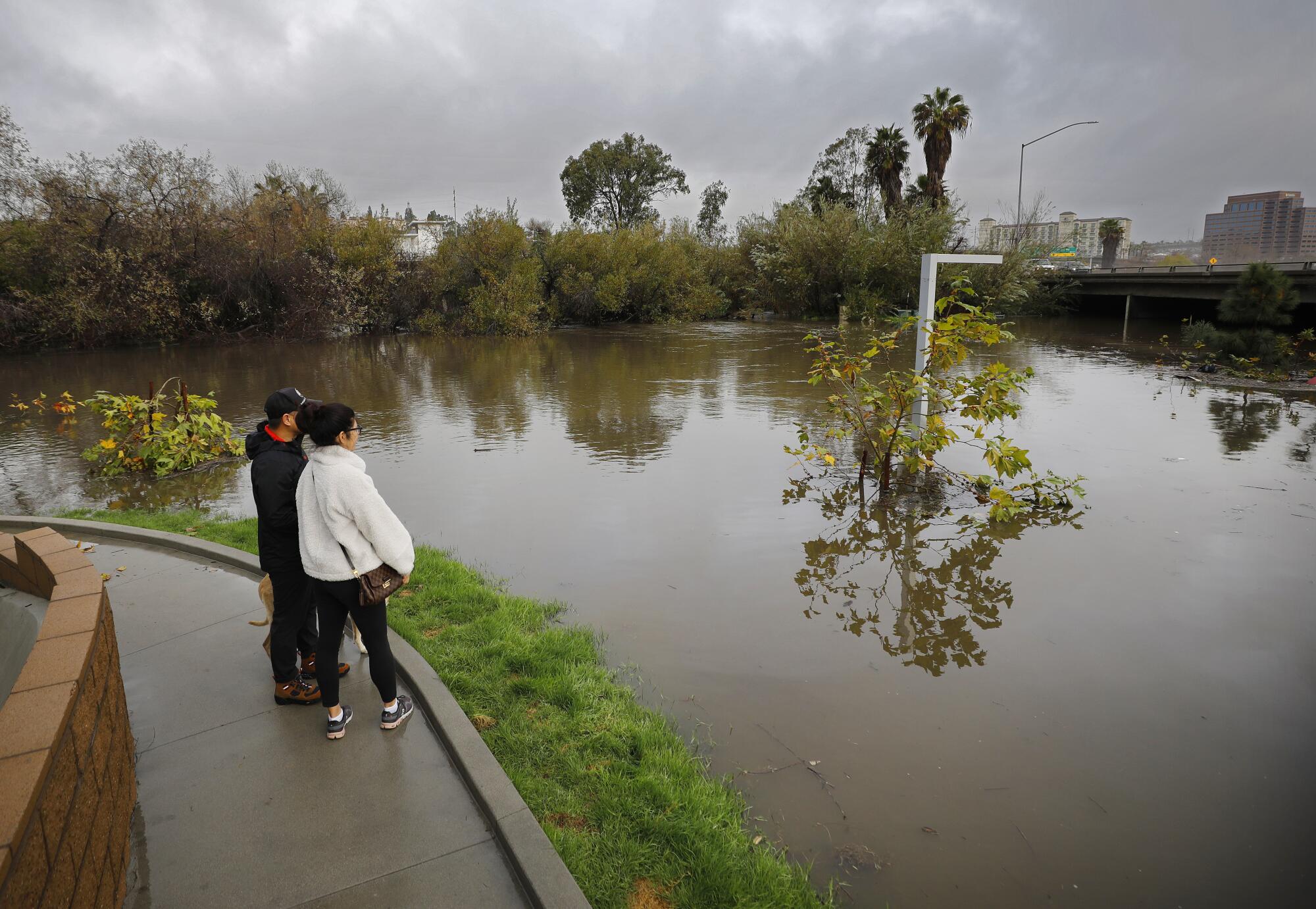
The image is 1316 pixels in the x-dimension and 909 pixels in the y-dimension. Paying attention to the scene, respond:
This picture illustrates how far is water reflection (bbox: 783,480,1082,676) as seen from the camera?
5.31 meters

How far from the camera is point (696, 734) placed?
13.5 feet

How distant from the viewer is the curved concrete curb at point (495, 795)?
2.78 meters

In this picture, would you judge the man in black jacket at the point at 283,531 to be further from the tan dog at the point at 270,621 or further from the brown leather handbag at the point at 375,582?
the brown leather handbag at the point at 375,582

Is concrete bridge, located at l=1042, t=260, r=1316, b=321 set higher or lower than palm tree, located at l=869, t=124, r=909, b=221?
lower

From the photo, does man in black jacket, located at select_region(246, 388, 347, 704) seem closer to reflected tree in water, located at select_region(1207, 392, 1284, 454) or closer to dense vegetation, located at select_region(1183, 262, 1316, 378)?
reflected tree in water, located at select_region(1207, 392, 1284, 454)

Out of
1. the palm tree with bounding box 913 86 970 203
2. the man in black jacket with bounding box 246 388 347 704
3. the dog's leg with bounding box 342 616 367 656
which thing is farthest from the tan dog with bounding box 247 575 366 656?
the palm tree with bounding box 913 86 970 203

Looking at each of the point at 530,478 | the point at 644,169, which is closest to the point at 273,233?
the point at 530,478

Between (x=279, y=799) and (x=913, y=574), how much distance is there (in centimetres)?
490

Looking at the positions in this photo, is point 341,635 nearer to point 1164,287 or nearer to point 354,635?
point 354,635

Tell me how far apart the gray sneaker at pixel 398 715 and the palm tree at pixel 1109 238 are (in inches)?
1944

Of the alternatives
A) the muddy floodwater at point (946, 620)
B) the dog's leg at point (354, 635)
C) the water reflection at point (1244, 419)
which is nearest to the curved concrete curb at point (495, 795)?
the dog's leg at point (354, 635)

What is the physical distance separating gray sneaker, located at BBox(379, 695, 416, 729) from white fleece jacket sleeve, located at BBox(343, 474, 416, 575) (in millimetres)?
787

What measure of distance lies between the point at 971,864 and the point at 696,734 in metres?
1.45

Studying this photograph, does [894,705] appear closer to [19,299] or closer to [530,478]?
[530,478]
